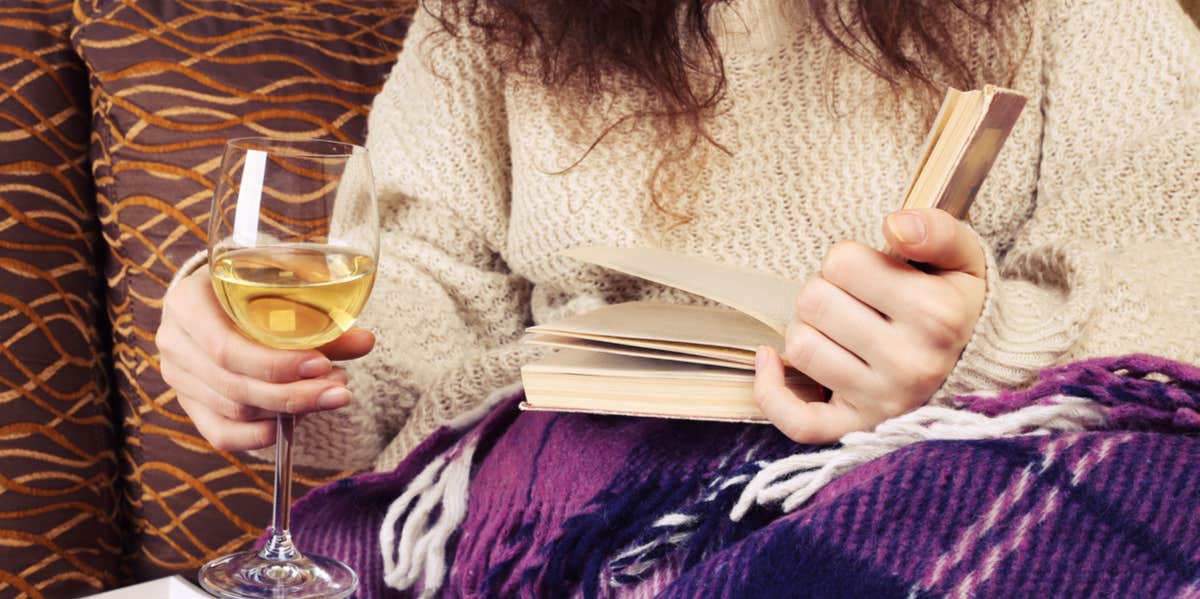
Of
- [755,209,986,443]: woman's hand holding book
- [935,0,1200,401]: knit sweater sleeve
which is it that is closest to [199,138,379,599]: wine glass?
[755,209,986,443]: woman's hand holding book

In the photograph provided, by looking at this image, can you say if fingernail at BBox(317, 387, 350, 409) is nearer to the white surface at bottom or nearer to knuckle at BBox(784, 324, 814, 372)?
the white surface at bottom

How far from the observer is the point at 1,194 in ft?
3.48

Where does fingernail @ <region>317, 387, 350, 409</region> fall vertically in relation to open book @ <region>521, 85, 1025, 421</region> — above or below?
below

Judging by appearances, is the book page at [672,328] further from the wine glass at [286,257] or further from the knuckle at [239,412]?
the knuckle at [239,412]

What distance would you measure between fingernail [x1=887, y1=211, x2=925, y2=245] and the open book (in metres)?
0.03

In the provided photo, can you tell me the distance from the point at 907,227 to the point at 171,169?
856mm

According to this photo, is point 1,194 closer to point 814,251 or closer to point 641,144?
point 641,144

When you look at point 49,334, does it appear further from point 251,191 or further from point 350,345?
point 251,191

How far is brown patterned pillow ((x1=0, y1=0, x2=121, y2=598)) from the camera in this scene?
1.06m

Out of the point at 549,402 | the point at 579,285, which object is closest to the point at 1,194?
the point at 579,285

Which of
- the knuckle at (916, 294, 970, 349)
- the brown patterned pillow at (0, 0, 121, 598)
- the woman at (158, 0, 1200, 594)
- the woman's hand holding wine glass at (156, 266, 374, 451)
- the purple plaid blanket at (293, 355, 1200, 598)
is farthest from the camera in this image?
the brown patterned pillow at (0, 0, 121, 598)

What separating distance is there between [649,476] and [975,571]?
0.22 metres

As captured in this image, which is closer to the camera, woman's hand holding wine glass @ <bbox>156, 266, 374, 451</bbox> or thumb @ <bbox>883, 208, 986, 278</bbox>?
thumb @ <bbox>883, 208, 986, 278</bbox>

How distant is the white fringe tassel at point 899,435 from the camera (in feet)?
1.79
